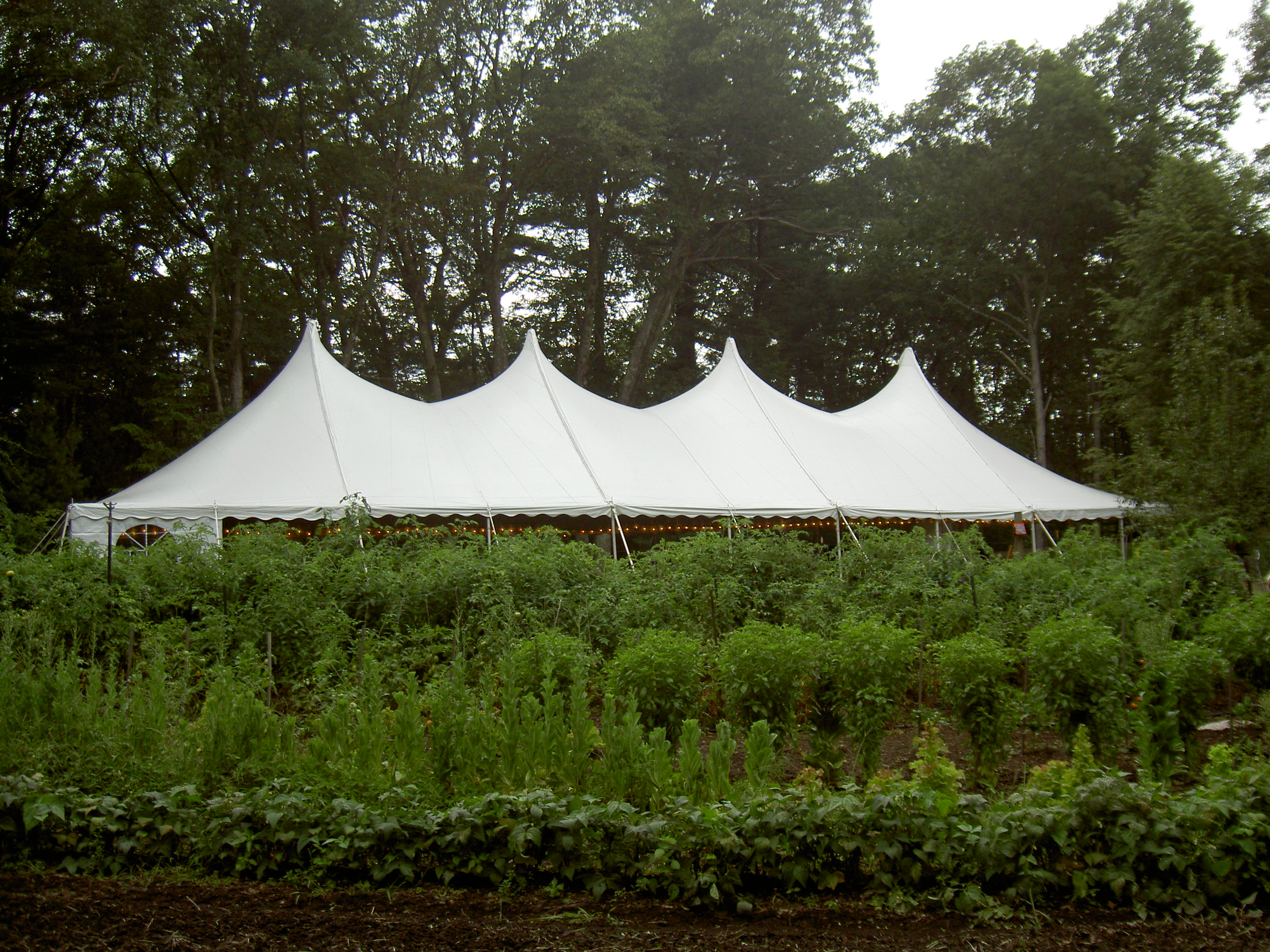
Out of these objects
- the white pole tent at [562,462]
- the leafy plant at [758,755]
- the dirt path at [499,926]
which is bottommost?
the dirt path at [499,926]

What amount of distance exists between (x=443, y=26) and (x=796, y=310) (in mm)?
13349

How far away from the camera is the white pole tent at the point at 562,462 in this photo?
10.7 meters

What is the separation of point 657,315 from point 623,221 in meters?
3.55

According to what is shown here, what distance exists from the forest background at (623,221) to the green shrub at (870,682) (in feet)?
26.2

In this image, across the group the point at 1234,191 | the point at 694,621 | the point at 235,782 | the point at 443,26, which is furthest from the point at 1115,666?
the point at 443,26

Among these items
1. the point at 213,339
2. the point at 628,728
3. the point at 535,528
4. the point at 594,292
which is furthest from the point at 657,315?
the point at 628,728

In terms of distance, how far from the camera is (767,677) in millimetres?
4156

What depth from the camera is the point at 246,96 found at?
1777 centimetres

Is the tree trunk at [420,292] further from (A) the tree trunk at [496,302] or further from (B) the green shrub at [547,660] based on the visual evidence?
(B) the green shrub at [547,660]

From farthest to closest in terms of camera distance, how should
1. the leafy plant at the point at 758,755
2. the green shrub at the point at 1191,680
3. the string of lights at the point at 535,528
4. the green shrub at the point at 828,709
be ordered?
1. the string of lights at the point at 535,528
2. the green shrub at the point at 1191,680
3. the green shrub at the point at 828,709
4. the leafy plant at the point at 758,755

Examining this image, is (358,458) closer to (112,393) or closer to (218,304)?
(218,304)

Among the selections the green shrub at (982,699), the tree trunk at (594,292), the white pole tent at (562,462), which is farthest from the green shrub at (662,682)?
the tree trunk at (594,292)

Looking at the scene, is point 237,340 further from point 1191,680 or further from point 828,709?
point 1191,680

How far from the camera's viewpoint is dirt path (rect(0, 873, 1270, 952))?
2643mm
